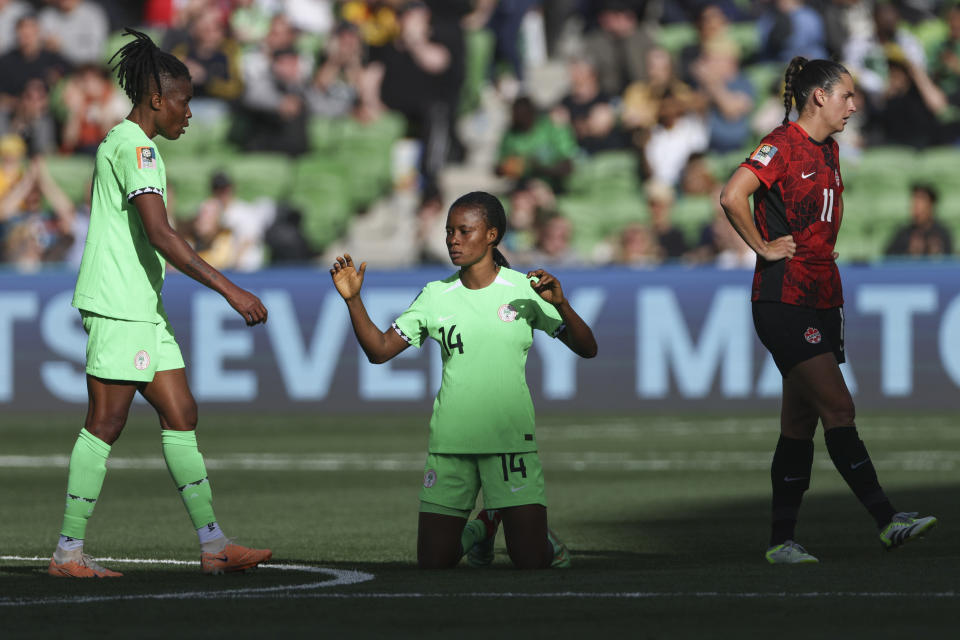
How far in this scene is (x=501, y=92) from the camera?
72.9ft

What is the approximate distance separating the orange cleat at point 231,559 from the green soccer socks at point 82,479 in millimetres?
492

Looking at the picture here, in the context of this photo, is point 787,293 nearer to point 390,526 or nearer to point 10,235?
point 390,526

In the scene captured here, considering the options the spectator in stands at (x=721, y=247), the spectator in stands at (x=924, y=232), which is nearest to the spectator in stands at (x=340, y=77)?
the spectator in stands at (x=721, y=247)

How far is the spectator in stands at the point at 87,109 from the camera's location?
71.7ft

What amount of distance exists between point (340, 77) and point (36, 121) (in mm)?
3722

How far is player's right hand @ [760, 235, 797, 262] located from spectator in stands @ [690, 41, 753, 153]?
1367cm

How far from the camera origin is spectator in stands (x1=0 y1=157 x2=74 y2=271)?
19.0 meters

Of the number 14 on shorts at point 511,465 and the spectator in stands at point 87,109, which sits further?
the spectator in stands at point 87,109

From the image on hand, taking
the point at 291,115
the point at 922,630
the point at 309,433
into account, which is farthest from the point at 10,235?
the point at 922,630

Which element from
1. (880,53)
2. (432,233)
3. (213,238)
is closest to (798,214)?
(432,233)

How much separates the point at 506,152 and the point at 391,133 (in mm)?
1847

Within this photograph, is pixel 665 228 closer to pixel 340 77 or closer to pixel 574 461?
pixel 340 77

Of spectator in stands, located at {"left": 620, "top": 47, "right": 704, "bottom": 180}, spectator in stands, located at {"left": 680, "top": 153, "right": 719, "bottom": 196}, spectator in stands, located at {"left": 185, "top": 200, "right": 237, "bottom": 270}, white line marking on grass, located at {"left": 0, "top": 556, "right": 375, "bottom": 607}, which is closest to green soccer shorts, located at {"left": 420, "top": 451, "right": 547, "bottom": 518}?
white line marking on grass, located at {"left": 0, "top": 556, "right": 375, "bottom": 607}

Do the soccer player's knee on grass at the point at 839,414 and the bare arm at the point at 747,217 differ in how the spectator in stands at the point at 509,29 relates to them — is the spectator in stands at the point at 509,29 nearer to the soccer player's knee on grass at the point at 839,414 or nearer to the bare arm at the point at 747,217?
the bare arm at the point at 747,217
